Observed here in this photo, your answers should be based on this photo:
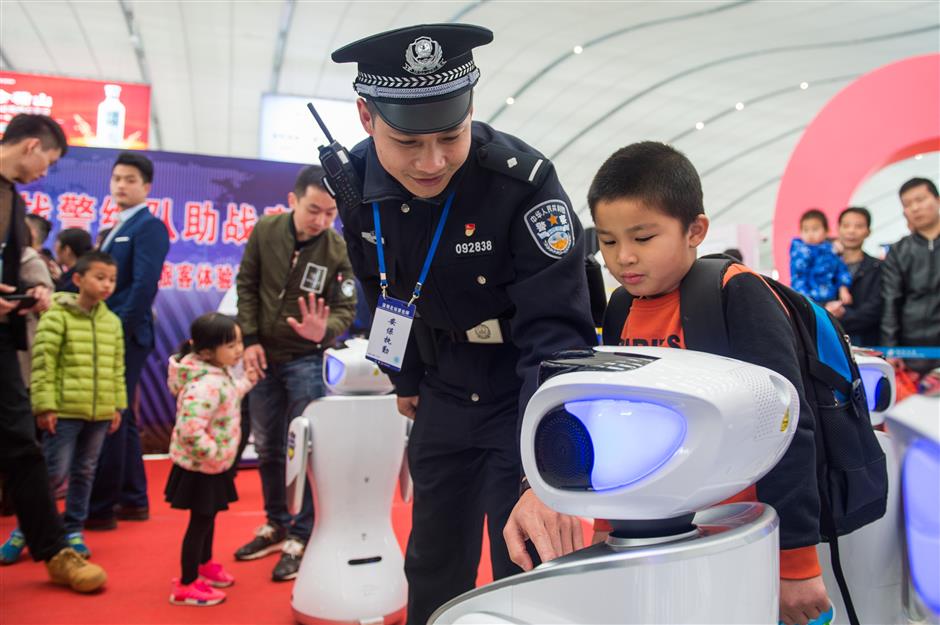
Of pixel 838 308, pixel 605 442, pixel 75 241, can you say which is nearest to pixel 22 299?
pixel 75 241

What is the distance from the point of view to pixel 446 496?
5.29 feet

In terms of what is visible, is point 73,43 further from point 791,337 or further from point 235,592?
point 791,337

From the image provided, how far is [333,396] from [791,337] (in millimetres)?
1716

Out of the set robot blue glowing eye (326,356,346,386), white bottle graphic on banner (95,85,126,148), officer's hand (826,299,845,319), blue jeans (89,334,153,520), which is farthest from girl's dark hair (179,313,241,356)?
white bottle graphic on banner (95,85,126,148)

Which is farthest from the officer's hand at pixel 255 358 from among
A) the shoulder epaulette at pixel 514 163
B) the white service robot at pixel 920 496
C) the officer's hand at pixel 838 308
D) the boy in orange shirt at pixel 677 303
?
the officer's hand at pixel 838 308

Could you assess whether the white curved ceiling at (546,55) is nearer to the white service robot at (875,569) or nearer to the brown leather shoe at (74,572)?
the brown leather shoe at (74,572)

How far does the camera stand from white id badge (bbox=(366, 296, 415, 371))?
5.10 ft

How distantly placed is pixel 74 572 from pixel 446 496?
1.75m

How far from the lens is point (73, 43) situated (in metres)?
9.05

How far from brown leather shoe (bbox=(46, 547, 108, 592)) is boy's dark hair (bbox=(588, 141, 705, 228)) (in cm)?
232

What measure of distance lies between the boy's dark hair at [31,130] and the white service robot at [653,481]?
256 centimetres

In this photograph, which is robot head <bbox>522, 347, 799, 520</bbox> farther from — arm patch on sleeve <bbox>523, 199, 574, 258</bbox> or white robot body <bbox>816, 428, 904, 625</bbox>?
white robot body <bbox>816, 428, 904, 625</bbox>

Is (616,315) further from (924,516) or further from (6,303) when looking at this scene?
(6,303)

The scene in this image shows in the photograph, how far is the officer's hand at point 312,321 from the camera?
2.98 m
